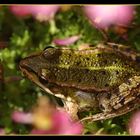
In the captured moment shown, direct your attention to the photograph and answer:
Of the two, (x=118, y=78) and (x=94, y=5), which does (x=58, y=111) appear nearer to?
(x=118, y=78)

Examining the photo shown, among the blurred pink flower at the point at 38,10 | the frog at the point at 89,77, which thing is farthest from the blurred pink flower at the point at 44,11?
the frog at the point at 89,77

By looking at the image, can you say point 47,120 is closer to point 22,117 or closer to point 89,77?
point 22,117

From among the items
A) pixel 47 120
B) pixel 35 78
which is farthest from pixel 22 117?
pixel 35 78

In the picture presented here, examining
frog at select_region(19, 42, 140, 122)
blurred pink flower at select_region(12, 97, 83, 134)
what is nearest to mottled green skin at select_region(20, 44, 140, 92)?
frog at select_region(19, 42, 140, 122)

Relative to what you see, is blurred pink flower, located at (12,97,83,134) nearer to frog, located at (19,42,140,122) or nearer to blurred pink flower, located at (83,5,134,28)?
frog, located at (19,42,140,122)

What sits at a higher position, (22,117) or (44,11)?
(44,11)

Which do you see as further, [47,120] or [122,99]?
[47,120]

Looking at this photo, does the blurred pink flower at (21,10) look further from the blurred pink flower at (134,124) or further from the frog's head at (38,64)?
the blurred pink flower at (134,124)
